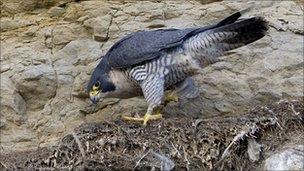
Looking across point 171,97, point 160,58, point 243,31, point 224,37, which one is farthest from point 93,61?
point 243,31

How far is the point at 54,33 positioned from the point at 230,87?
4.89ft

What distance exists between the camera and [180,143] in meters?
3.79

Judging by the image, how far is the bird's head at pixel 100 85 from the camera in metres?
4.23

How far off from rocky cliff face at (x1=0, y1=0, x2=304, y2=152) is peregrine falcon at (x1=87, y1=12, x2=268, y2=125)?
1.62 ft

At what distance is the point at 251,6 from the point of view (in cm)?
489

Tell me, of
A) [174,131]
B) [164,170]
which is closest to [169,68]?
[174,131]

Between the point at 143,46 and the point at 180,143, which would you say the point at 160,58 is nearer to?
the point at 143,46

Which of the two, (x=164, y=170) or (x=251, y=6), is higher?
(x=251, y=6)

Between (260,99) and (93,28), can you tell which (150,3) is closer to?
(93,28)

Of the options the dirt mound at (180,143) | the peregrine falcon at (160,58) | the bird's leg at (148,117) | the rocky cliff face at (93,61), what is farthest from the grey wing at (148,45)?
the rocky cliff face at (93,61)

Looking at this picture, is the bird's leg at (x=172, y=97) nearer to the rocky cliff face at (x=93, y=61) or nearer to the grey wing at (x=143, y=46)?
the rocky cliff face at (x=93, y=61)

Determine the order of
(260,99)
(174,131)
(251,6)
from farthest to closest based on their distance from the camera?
(251,6) < (260,99) < (174,131)

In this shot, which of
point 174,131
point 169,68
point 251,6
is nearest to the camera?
point 174,131

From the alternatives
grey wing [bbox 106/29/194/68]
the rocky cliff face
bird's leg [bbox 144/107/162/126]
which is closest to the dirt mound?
bird's leg [bbox 144/107/162/126]
